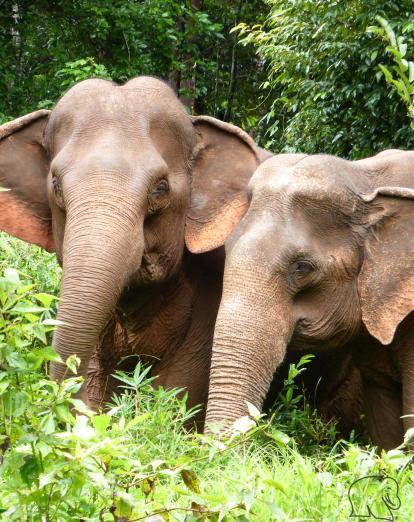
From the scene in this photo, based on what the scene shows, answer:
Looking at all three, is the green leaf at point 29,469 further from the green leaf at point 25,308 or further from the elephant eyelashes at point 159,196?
the elephant eyelashes at point 159,196

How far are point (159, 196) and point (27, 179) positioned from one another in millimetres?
926

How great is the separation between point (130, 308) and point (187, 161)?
34.7 inches

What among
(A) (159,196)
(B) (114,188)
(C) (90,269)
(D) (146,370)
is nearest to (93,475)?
(D) (146,370)

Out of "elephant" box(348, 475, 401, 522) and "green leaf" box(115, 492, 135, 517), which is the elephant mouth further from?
"green leaf" box(115, 492, 135, 517)

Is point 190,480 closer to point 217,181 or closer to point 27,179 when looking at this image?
point 217,181

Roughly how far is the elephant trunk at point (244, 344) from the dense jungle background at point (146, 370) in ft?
0.50

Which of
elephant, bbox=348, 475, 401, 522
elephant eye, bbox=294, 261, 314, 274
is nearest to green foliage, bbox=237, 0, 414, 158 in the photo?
elephant eye, bbox=294, 261, 314, 274

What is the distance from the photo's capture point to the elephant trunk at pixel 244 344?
5.87m

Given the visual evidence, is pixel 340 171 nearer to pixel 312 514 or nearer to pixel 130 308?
pixel 130 308

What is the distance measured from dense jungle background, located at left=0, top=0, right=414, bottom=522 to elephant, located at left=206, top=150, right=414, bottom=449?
31cm

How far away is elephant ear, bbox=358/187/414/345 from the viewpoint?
21.5ft

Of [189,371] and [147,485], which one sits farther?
[189,371]

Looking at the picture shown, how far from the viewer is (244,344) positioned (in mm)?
5965

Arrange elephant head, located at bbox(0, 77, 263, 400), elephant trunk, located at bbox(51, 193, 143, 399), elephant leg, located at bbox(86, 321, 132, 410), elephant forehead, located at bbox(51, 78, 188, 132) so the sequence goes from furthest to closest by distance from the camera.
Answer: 1. elephant leg, located at bbox(86, 321, 132, 410)
2. elephant forehead, located at bbox(51, 78, 188, 132)
3. elephant head, located at bbox(0, 77, 263, 400)
4. elephant trunk, located at bbox(51, 193, 143, 399)
